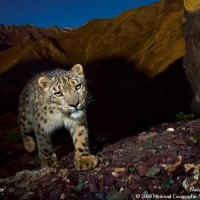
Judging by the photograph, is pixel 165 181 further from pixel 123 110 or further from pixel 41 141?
pixel 123 110

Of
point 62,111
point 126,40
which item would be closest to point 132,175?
point 62,111

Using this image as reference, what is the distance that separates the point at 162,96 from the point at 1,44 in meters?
51.1

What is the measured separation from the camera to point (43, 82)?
31.1 feet

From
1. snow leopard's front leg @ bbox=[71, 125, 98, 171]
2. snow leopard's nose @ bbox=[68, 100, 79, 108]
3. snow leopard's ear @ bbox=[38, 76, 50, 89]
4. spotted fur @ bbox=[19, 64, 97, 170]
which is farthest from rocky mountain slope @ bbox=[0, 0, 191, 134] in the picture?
snow leopard's nose @ bbox=[68, 100, 79, 108]

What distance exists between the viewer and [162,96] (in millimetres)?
20656

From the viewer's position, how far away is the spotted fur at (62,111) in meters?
8.95

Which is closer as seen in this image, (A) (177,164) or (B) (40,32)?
(A) (177,164)

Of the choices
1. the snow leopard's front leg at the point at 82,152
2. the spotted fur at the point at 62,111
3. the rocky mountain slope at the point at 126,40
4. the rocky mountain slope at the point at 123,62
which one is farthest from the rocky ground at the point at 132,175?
the rocky mountain slope at the point at 126,40

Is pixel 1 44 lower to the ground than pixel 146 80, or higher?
higher

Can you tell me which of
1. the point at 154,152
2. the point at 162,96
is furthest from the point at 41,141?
the point at 162,96

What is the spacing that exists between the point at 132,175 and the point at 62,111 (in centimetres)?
226

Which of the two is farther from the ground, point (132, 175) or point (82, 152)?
point (82, 152)

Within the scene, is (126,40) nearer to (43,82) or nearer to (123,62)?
(123,62)

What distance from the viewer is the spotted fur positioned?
352 inches
